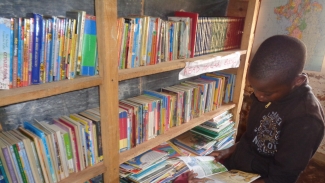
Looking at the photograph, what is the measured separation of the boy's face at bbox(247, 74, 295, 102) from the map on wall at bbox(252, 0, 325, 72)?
1.42 meters

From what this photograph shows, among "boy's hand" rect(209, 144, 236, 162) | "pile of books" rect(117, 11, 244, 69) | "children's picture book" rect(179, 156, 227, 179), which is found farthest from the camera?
"boy's hand" rect(209, 144, 236, 162)

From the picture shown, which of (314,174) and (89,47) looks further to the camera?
(314,174)

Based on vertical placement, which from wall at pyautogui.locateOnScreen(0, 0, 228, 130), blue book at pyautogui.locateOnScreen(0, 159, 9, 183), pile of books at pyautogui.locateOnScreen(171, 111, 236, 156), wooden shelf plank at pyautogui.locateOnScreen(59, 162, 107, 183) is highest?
wall at pyautogui.locateOnScreen(0, 0, 228, 130)

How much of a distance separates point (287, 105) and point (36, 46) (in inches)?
42.4

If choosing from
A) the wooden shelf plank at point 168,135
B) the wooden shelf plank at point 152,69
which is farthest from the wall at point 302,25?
the wooden shelf plank at point 152,69

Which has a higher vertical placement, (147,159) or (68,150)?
(68,150)

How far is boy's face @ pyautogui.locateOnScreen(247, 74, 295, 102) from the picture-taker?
3.11 ft

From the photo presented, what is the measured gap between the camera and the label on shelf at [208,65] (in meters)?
1.28

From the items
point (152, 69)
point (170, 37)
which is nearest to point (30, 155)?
point (152, 69)

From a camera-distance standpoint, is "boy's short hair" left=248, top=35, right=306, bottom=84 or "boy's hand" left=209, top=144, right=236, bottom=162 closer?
"boy's short hair" left=248, top=35, right=306, bottom=84

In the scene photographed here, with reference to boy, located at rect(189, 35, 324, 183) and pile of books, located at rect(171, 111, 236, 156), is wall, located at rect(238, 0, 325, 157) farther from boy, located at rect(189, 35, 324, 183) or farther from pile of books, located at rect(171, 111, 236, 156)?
boy, located at rect(189, 35, 324, 183)

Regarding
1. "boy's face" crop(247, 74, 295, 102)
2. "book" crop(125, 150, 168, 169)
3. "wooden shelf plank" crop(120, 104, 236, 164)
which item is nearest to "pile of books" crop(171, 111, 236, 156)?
"wooden shelf plank" crop(120, 104, 236, 164)

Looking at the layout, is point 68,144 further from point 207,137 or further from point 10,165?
point 207,137

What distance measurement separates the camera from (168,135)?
4.38 feet
